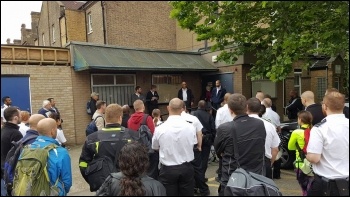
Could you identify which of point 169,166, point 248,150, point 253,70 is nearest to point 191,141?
point 169,166

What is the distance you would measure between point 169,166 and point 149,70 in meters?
7.72

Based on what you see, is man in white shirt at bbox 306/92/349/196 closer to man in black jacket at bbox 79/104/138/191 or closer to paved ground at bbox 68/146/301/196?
man in black jacket at bbox 79/104/138/191

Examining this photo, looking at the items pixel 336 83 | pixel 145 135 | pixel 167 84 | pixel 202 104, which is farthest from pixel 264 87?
pixel 145 135

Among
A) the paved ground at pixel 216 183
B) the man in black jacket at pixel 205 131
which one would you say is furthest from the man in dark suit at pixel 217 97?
the man in black jacket at pixel 205 131

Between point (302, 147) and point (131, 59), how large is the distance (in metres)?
8.13

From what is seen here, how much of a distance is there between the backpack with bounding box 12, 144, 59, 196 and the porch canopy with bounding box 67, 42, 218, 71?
7108mm

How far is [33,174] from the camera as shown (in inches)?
94.4

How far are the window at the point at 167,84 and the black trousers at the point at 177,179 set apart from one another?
858 centimetres

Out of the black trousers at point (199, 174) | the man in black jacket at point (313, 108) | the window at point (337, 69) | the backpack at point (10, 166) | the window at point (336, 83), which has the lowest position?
the black trousers at point (199, 174)

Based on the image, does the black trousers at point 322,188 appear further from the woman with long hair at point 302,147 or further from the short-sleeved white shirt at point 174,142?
the short-sleeved white shirt at point 174,142

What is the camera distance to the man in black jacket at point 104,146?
10.2ft

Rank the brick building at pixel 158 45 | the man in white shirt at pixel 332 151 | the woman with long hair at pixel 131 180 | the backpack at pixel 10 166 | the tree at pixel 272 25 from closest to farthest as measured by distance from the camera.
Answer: the woman with long hair at pixel 131 180, the man in white shirt at pixel 332 151, the backpack at pixel 10 166, the tree at pixel 272 25, the brick building at pixel 158 45

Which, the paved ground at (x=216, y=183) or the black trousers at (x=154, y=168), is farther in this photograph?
the paved ground at (x=216, y=183)

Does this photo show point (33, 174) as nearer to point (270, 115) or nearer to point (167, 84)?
point (270, 115)
